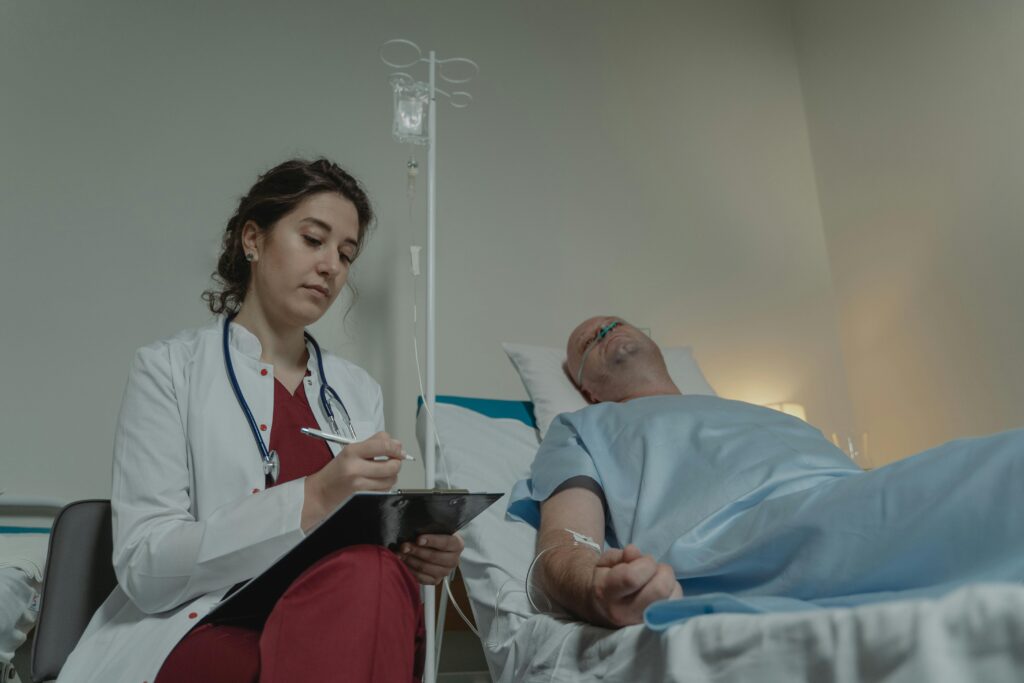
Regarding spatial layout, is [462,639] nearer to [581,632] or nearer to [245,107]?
[581,632]

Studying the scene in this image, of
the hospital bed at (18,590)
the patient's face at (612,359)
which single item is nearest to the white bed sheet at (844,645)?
the hospital bed at (18,590)

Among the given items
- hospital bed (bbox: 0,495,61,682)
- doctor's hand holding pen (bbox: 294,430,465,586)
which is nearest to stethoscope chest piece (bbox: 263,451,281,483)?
doctor's hand holding pen (bbox: 294,430,465,586)

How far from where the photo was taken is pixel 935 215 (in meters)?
2.58

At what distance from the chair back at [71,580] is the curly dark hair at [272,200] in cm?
44

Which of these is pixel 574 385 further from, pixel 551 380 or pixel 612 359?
pixel 612 359

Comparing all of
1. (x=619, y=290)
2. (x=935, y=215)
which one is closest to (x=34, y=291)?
(x=619, y=290)

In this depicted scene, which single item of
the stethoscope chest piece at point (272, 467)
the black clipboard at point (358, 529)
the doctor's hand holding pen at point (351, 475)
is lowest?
the black clipboard at point (358, 529)

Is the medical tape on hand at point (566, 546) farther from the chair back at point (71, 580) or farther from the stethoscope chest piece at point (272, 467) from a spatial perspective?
the chair back at point (71, 580)

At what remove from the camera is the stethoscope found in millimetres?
1211

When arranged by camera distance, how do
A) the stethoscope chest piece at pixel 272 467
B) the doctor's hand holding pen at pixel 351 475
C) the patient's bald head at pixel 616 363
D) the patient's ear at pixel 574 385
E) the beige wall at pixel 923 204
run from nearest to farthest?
the doctor's hand holding pen at pixel 351 475, the stethoscope chest piece at pixel 272 467, the patient's bald head at pixel 616 363, the patient's ear at pixel 574 385, the beige wall at pixel 923 204

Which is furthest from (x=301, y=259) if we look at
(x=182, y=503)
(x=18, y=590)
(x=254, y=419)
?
(x=18, y=590)

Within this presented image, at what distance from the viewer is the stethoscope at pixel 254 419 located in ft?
3.97

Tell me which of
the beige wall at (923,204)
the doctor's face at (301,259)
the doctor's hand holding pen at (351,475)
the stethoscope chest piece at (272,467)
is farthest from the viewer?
the beige wall at (923,204)

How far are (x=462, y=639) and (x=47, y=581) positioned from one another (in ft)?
4.06
